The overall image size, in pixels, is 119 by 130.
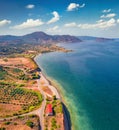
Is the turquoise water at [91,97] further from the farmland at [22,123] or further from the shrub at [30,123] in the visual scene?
the shrub at [30,123]

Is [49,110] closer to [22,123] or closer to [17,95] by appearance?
[22,123]

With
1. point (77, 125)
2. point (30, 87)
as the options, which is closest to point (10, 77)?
point (30, 87)

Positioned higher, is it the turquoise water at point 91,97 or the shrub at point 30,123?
the shrub at point 30,123

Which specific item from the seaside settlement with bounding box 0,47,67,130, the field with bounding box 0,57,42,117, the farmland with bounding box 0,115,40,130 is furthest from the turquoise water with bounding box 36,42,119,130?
the field with bounding box 0,57,42,117

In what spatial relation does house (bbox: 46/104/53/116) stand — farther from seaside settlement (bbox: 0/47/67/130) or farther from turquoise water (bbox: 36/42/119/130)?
turquoise water (bbox: 36/42/119/130)

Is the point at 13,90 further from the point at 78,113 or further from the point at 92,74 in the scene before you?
the point at 92,74

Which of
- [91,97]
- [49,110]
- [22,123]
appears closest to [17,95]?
[49,110]

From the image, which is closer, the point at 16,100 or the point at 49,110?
the point at 49,110

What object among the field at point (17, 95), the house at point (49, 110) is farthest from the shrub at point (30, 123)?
the field at point (17, 95)
